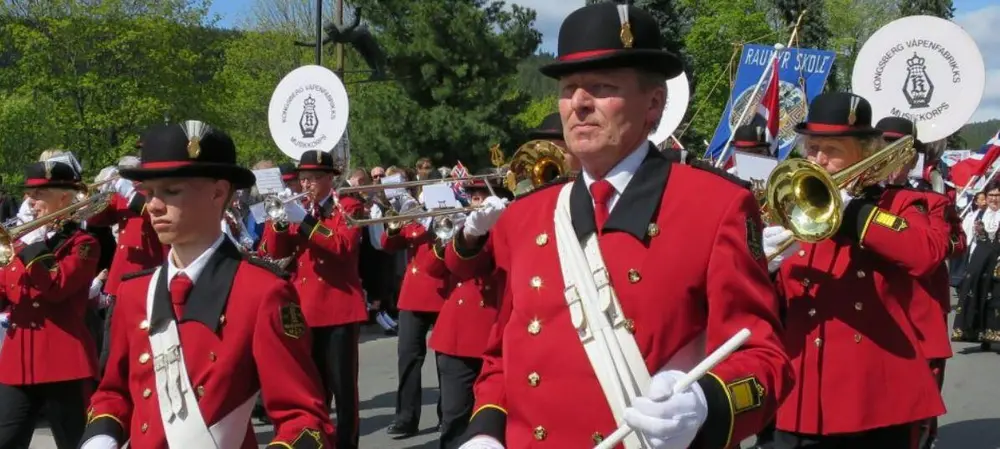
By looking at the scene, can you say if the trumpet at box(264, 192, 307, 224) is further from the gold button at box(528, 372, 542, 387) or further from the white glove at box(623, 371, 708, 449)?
the white glove at box(623, 371, 708, 449)

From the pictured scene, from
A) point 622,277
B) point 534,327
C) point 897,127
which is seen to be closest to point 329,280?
point 897,127

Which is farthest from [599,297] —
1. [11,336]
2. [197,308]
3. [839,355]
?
[11,336]

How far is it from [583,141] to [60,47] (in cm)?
3125

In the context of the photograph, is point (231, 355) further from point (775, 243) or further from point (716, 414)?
point (775, 243)

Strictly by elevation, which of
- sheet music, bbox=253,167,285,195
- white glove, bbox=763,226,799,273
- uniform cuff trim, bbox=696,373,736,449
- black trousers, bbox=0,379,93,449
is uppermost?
uniform cuff trim, bbox=696,373,736,449

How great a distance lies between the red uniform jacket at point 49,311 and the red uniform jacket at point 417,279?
2.54m

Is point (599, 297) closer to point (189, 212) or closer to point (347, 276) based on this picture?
point (189, 212)

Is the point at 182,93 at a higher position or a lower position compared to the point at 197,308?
lower

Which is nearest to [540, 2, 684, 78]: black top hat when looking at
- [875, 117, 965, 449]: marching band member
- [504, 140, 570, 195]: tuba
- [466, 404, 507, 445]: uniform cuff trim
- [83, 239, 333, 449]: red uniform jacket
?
[466, 404, 507, 445]: uniform cuff trim

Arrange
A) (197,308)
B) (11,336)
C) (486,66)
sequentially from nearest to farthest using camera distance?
(197,308) → (11,336) → (486,66)

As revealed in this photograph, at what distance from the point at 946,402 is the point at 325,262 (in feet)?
17.8

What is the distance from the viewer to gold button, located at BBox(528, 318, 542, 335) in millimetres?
2910

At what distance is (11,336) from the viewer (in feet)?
21.7

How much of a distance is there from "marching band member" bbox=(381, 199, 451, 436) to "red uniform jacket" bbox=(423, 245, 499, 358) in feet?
3.90
